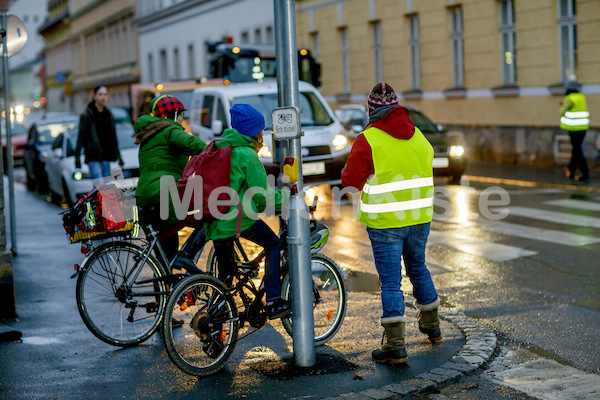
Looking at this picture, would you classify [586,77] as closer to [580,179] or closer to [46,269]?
[580,179]

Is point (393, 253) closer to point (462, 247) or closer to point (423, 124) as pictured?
point (462, 247)

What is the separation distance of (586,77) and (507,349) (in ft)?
48.7

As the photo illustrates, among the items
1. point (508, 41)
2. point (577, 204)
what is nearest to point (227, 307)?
point (577, 204)

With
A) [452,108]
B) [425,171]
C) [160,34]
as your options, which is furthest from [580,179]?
[160,34]

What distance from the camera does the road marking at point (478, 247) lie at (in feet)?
Answer: 32.9

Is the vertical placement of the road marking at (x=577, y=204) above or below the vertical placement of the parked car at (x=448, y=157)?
below

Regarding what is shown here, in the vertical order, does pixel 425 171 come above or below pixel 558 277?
above

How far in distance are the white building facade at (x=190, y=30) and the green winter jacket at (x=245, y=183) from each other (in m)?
29.2

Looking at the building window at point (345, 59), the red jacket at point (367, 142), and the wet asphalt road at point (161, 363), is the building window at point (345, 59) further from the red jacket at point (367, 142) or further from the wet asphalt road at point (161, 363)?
the red jacket at point (367, 142)

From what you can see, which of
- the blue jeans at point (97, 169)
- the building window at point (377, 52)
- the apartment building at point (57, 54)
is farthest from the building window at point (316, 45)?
the apartment building at point (57, 54)

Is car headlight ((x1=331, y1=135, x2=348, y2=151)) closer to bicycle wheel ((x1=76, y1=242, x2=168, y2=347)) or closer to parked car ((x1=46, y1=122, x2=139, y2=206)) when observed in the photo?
parked car ((x1=46, y1=122, x2=139, y2=206))

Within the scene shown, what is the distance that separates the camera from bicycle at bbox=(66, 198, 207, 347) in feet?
21.3

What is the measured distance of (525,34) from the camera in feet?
71.6

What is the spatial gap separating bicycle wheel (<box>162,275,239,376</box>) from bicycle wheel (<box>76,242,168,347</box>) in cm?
57
